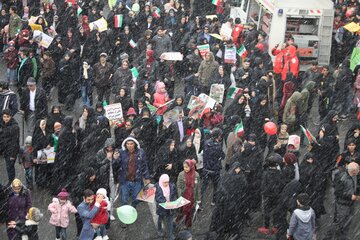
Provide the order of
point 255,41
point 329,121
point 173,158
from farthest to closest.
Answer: point 255,41
point 329,121
point 173,158

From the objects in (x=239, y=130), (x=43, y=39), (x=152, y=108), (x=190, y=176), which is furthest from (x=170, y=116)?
(x=43, y=39)

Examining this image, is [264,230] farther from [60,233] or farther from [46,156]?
[46,156]

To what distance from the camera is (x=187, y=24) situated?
72.4 feet

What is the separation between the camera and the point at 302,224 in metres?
11.4

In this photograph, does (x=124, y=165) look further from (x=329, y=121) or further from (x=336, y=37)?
(x=336, y=37)

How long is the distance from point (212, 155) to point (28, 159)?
309 centimetres

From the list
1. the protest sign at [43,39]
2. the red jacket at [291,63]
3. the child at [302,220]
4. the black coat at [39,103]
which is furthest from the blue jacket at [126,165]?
the protest sign at [43,39]

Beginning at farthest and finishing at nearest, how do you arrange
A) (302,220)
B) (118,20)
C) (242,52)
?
(118,20) → (242,52) → (302,220)

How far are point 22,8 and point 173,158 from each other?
1148 cm

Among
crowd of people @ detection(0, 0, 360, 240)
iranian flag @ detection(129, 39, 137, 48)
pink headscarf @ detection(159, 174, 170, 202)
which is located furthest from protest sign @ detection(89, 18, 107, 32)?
pink headscarf @ detection(159, 174, 170, 202)

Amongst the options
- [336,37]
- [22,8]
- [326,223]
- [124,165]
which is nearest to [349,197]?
[326,223]

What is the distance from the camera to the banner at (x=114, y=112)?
48.1ft

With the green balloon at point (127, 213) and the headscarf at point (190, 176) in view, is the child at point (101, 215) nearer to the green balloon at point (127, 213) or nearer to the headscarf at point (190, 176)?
the green balloon at point (127, 213)

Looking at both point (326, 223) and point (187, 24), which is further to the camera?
point (187, 24)
